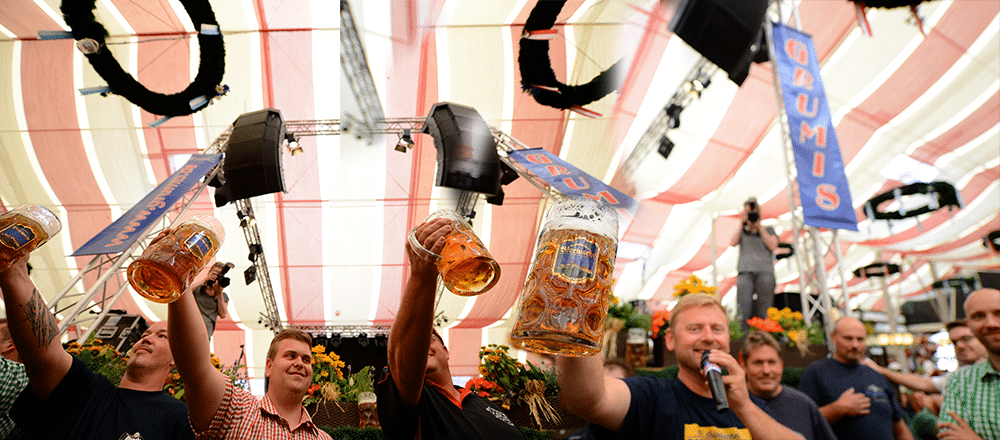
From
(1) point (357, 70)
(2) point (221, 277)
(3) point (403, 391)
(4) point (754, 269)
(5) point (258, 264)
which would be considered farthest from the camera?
(5) point (258, 264)

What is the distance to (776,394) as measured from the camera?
77.3 inches

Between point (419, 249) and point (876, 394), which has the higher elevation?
point (419, 249)

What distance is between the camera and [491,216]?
316 inches

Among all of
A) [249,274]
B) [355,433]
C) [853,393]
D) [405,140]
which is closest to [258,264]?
[249,274]

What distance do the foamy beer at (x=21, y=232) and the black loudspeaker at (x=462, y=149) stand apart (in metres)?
3.62

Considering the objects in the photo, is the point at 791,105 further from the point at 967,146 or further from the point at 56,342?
the point at 967,146

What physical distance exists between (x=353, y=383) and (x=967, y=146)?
9.16m

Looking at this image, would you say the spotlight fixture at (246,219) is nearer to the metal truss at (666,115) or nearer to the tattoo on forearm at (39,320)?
the metal truss at (666,115)

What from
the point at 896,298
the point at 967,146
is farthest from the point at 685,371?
the point at 896,298

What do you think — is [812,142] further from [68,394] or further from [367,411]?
[68,394]

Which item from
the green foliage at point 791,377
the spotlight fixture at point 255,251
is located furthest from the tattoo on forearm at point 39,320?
the spotlight fixture at point 255,251

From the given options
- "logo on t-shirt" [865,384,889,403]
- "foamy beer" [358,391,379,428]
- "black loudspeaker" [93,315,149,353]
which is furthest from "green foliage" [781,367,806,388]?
"black loudspeaker" [93,315,149,353]

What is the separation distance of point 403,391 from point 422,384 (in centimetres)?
4

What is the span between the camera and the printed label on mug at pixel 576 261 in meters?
0.81
